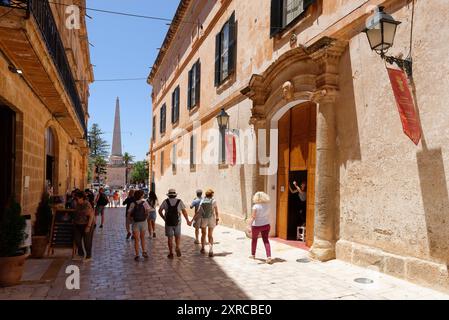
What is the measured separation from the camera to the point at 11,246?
5.39 m

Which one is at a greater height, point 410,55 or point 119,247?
point 410,55

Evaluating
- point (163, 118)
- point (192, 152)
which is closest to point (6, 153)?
point (192, 152)

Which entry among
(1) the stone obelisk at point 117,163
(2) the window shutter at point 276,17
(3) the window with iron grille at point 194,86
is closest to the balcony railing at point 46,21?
(2) the window shutter at point 276,17

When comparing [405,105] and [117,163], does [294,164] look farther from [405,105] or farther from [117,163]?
[117,163]

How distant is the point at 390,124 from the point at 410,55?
1078 mm

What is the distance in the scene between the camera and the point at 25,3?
539 centimetres

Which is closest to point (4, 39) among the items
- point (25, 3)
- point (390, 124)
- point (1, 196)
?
point (25, 3)

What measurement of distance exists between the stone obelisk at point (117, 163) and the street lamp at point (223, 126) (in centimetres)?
3236

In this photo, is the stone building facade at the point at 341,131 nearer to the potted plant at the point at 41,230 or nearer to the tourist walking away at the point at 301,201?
the tourist walking away at the point at 301,201

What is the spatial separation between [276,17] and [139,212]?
20.3 ft

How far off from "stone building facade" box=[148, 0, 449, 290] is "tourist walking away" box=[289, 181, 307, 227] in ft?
1.13

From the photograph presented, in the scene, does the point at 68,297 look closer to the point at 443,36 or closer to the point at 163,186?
the point at 443,36

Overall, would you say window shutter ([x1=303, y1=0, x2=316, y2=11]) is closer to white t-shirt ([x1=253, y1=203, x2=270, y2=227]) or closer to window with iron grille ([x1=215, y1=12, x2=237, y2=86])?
window with iron grille ([x1=215, y1=12, x2=237, y2=86])

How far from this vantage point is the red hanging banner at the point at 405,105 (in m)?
5.18
